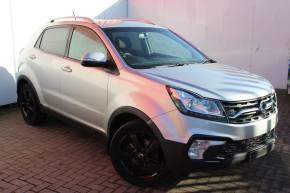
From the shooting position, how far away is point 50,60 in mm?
5711

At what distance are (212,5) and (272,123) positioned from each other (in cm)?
612

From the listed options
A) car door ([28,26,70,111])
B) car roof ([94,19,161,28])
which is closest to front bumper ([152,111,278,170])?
car roof ([94,19,161,28])

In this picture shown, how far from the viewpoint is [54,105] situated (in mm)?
5703

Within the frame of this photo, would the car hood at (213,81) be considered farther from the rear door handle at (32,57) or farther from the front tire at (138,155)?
the rear door handle at (32,57)

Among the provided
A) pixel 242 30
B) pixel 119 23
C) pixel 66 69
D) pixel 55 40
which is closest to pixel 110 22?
pixel 119 23

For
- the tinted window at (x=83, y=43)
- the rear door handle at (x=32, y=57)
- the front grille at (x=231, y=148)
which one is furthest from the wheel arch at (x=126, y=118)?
the rear door handle at (x=32, y=57)

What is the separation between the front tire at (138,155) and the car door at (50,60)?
1617 mm

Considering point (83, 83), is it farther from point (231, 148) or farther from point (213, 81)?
point (231, 148)

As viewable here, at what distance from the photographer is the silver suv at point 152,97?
376 centimetres

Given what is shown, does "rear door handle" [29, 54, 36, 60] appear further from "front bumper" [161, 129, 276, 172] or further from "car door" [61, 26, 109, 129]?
"front bumper" [161, 129, 276, 172]

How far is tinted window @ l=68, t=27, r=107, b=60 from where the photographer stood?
16.1ft

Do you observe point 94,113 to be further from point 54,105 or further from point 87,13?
point 87,13

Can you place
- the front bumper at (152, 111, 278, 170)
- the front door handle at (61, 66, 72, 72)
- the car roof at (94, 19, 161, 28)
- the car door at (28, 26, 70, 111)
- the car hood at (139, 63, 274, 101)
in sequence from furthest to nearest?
the car door at (28, 26, 70, 111)
the front door handle at (61, 66, 72, 72)
the car roof at (94, 19, 161, 28)
the car hood at (139, 63, 274, 101)
the front bumper at (152, 111, 278, 170)

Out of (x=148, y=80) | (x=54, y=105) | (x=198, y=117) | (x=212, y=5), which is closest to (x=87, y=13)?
(x=212, y=5)
